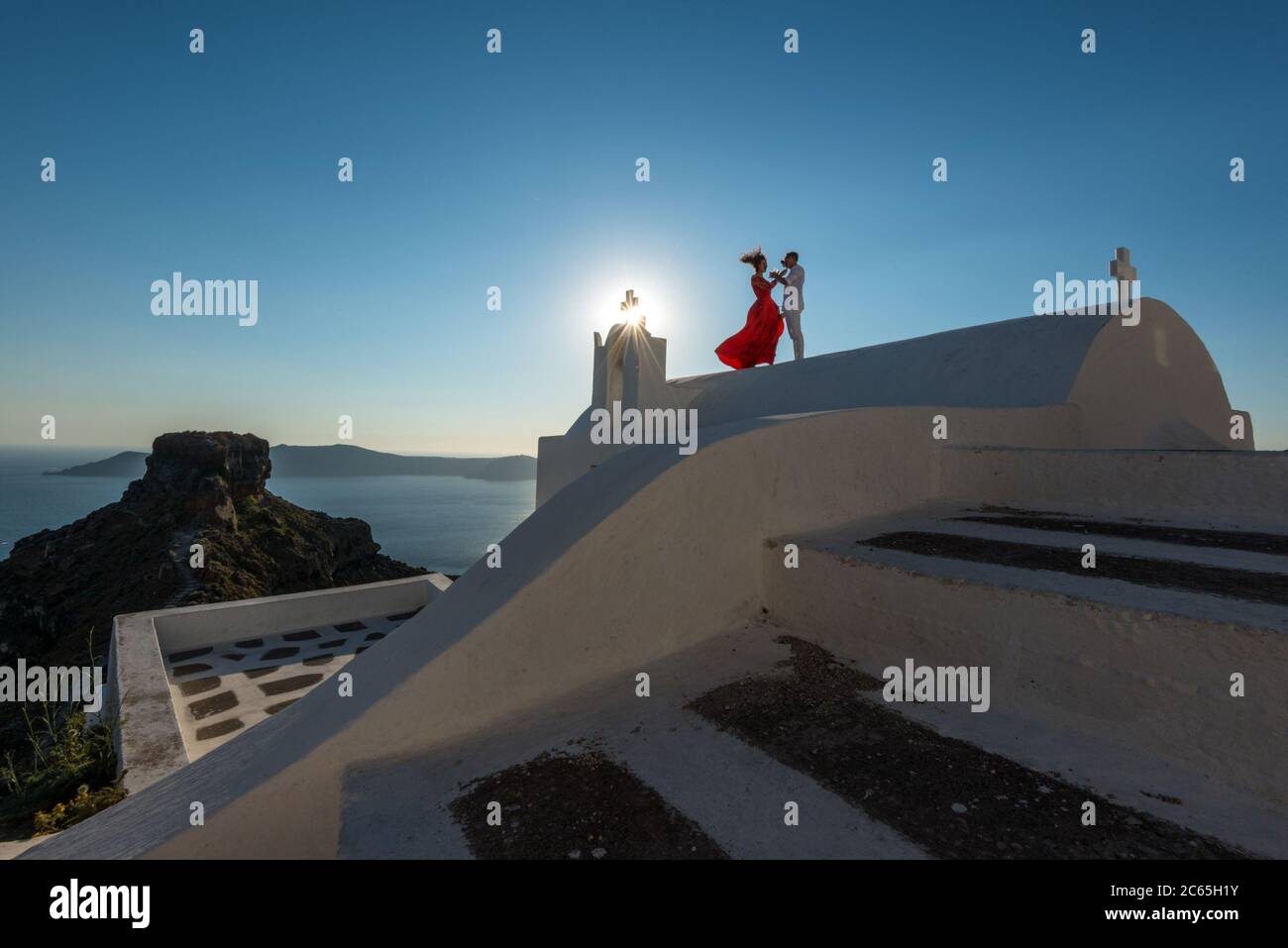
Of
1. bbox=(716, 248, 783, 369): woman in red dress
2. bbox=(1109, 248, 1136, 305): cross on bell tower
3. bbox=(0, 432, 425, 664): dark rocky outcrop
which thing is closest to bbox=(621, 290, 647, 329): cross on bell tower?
bbox=(716, 248, 783, 369): woman in red dress

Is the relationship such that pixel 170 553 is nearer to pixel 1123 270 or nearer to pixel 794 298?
pixel 794 298

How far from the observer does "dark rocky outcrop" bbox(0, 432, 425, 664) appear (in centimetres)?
2844

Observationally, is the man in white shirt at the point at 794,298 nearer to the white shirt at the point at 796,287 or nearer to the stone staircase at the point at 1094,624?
the white shirt at the point at 796,287

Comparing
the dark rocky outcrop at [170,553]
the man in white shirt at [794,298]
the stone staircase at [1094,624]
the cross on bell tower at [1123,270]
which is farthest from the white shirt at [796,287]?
the dark rocky outcrop at [170,553]

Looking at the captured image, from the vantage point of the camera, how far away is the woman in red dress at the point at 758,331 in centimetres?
949

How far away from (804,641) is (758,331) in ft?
26.7

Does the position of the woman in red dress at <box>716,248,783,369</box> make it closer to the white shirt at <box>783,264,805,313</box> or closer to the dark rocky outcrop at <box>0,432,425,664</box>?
the white shirt at <box>783,264,805,313</box>

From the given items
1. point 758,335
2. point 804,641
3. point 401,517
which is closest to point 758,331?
point 758,335

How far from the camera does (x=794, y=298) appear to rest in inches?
365

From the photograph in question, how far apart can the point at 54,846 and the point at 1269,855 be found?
300 centimetres

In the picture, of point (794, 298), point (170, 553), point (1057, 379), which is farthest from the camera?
point (170, 553)

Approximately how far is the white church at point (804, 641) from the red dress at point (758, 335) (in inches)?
248
